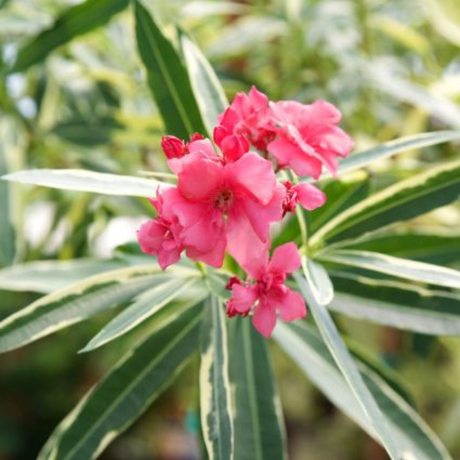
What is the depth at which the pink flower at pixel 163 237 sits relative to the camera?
0.51 meters

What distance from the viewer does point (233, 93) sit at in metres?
1.30

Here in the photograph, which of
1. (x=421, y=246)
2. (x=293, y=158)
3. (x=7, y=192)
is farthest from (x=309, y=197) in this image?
(x=7, y=192)

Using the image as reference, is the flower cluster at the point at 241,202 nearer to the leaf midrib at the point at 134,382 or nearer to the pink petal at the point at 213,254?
the pink petal at the point at 213,254

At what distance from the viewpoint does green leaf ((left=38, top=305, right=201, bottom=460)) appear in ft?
2.43

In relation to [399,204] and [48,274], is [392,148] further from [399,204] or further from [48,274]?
[48,274]

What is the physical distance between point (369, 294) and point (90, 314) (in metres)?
0.33

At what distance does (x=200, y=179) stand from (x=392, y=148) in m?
0.31

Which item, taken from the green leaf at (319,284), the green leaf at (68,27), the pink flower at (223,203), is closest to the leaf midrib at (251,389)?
the green leaf at (319,284)

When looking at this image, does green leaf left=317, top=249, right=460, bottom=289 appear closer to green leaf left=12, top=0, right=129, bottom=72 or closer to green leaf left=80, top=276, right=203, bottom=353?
green leaf left=80, top=276, right=203, bottom=353

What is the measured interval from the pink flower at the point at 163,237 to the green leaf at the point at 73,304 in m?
0.21

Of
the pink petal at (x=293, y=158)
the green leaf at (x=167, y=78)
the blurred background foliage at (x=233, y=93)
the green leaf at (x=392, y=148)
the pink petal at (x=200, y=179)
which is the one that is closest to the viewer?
the pink petal at (x=200, y=179)

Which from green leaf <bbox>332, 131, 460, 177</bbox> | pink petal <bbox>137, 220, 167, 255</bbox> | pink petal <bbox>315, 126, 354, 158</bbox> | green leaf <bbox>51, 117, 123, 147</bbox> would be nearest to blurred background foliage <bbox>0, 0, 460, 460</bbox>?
green leaf <bbox>51, 117, 123, 147</bbox>

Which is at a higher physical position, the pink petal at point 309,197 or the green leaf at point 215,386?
the pink petal at point 309,197

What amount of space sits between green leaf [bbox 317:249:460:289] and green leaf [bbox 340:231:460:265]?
160 millimetres
